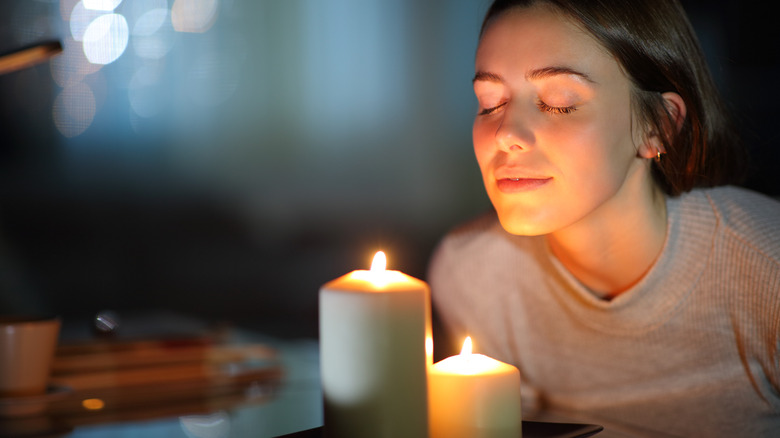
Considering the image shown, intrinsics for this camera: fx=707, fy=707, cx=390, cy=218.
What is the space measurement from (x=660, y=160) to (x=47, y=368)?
74 centimetres

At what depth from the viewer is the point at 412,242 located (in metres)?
3.10

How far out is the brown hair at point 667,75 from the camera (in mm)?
786

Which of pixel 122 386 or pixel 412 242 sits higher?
pixel 412 242

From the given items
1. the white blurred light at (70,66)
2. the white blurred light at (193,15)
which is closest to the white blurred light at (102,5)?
the white blurred light at (70,66)

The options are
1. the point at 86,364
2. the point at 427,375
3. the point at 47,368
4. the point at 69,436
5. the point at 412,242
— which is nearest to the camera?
the point at 427,375

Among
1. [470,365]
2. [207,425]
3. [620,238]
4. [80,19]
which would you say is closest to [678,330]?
[620,238]

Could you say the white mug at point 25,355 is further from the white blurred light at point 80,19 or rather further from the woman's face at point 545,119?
the white blurred light at point 80,19

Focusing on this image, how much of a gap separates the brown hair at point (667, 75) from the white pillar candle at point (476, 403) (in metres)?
0.44

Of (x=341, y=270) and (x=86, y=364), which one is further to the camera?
(x=341, y=270)

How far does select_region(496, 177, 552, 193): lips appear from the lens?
0.76 m

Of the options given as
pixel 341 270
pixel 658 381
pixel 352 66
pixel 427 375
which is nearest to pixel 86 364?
pixel 427 375

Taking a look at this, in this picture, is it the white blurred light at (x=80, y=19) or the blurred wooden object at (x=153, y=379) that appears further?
the white blurred light at (x=80, y=19)

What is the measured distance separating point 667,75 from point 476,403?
527mm

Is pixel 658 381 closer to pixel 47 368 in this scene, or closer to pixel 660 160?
pixel 660 160
